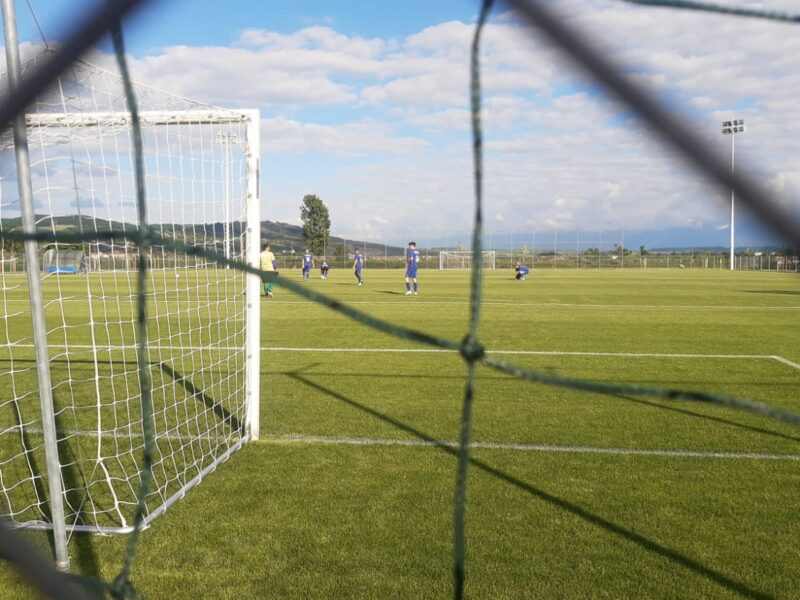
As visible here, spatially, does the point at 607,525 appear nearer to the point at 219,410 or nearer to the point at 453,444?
the point at 453,444

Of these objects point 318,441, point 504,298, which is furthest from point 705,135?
point 504,298

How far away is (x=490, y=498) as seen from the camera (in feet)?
13.6

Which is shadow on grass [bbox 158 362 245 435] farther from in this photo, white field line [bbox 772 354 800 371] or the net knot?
white field line [bbox 772 354 800 371]

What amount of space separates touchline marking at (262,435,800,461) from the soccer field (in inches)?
0.9

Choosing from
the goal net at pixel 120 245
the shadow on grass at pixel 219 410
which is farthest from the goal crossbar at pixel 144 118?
the shadow on grass at pixel 219 410

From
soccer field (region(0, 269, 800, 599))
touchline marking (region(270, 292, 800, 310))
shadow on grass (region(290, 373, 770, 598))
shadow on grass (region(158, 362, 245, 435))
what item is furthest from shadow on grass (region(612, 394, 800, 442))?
touchline marking (region(270, 292, 800, 310))

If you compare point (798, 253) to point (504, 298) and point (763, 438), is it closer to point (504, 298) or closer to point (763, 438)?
point (763, 438)

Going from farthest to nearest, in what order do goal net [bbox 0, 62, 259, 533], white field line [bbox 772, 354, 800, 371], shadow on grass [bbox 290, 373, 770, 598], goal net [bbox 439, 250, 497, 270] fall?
1. goal net [bbox 439, 250, 497, 270]
2. white field line [bbox 772, 354, 800, 371]
3. goal net [bbox 0, 62, 259, 533]
4. shadow on grass [bbox 290, 373, 770, 598]

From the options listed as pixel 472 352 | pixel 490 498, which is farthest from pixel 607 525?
pixel 472 352

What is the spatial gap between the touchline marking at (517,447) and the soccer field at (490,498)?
23mm

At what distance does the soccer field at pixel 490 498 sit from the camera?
319cm

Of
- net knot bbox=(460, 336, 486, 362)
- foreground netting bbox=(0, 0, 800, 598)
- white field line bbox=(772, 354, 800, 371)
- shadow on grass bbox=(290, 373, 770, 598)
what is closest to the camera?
foreground netting bbox=(0, 0, 800, 598)

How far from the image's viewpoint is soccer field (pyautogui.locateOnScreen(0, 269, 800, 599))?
10.5 feet

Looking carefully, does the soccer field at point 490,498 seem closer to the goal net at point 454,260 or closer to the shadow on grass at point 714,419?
the shadow on grass at point 714,419
